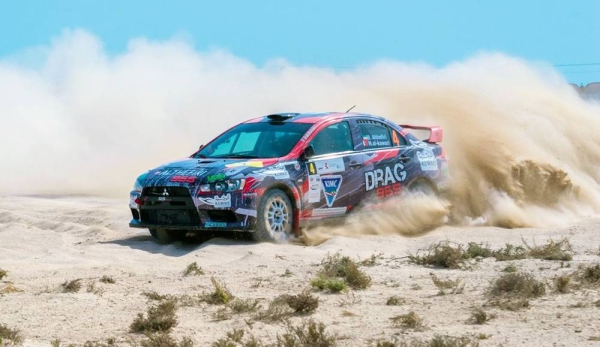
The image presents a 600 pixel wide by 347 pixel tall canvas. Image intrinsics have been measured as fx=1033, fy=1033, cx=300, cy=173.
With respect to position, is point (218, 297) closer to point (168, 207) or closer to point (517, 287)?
point (517, 287)

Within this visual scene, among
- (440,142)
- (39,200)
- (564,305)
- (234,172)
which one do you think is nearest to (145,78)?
(39,200)

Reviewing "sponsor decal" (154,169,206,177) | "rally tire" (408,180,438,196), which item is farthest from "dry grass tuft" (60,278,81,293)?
"rally tire" (408,180,438,196)

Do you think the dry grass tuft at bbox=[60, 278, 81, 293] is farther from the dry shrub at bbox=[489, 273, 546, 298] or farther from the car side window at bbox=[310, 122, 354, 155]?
the car side window at bbox=[310, 122, 354, 155]

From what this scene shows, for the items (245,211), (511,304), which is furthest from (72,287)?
(511,304)

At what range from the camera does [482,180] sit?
46.9 feet

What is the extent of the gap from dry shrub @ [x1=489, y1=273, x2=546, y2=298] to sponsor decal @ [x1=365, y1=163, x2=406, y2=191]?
467cm

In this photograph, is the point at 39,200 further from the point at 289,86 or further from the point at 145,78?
the point at 145,78

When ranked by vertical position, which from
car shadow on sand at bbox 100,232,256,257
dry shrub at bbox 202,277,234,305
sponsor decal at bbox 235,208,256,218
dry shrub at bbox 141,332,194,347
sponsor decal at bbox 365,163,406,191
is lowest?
dry shrub at bbox 141,332,194,347

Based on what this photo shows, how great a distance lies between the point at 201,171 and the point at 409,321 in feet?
16.4

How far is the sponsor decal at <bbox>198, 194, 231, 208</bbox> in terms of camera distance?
11.4m

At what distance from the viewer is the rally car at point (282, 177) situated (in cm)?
1148

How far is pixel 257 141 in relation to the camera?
495 inches

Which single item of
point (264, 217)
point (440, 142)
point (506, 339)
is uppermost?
point (440, 142)

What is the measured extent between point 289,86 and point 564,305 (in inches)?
948
